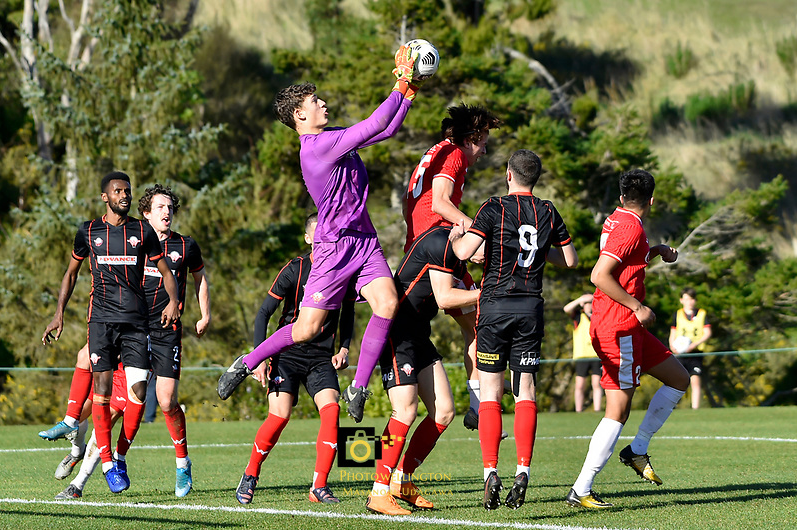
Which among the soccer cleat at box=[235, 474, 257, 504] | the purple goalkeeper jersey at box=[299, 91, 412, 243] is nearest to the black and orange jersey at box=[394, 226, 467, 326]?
the purple goalkeeper jersey at box=[299, 91, 412, 243]

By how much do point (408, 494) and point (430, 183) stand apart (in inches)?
82.8

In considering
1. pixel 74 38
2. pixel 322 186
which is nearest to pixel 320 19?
pixel 74 38

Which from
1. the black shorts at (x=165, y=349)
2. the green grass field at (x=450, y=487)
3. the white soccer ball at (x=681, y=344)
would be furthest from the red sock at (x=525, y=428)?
the white soccer ball at (x=681, y=344)

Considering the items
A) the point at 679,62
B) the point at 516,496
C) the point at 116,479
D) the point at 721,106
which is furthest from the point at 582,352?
the point at 679,62

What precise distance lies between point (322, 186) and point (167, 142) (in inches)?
697

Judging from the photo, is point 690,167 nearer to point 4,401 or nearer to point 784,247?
point 784,247

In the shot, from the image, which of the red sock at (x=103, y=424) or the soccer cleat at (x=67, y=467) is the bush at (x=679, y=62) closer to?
the soccer cleat at (x=67, y=467)

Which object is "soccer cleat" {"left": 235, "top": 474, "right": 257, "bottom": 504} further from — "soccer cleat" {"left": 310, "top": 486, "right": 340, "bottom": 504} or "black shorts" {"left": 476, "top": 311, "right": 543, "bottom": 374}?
"black shorts" {"left": 476, "top": 311, "right": 543, "bottom": 374}

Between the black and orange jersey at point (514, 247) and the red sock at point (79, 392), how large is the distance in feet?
12.4

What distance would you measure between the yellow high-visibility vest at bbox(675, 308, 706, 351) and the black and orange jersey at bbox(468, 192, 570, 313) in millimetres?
11302

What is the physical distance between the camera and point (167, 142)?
2300cm

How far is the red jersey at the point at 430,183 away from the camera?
677 cm

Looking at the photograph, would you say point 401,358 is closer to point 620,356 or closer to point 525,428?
point 525,428

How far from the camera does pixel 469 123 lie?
6.84 metres
